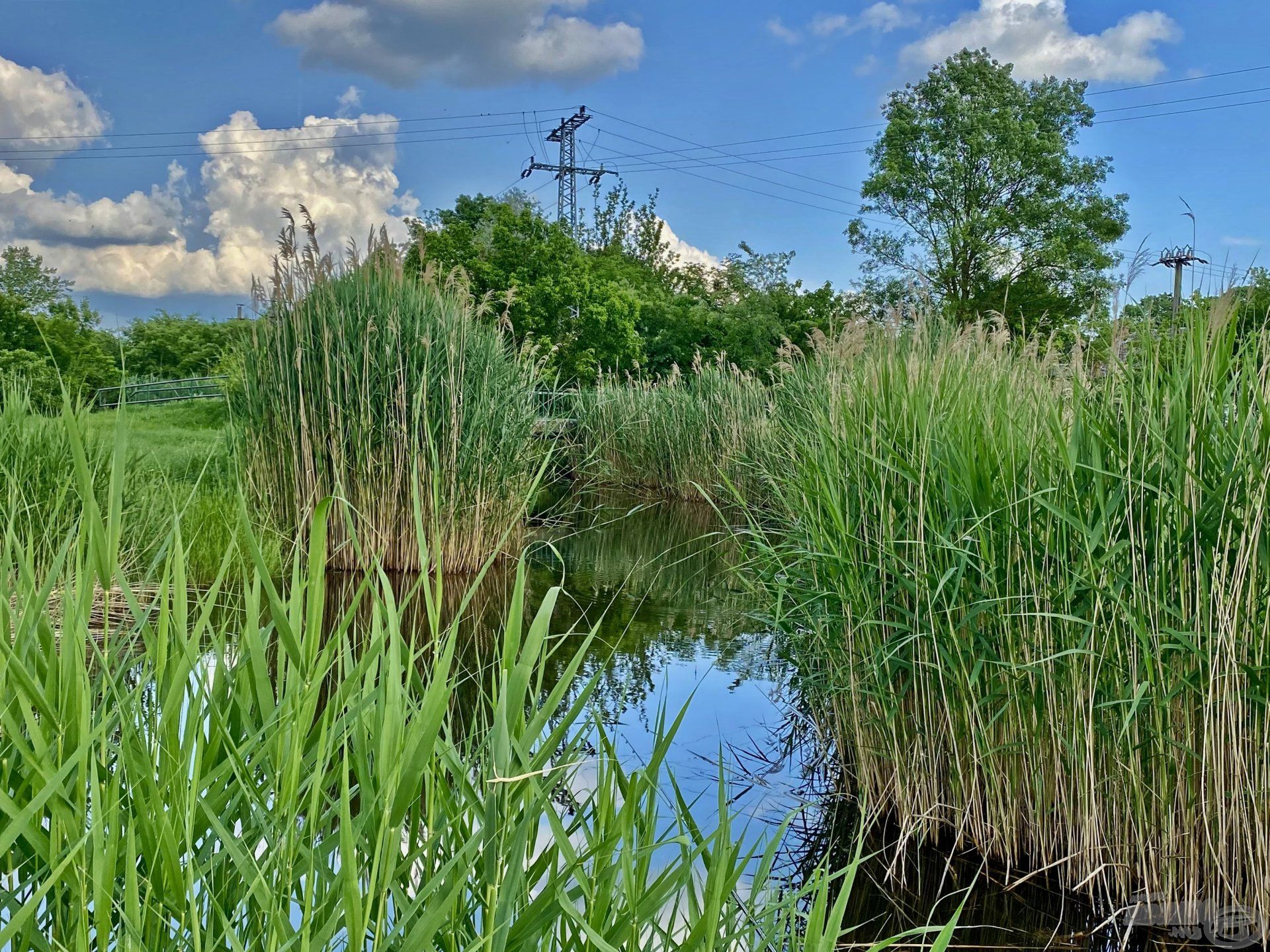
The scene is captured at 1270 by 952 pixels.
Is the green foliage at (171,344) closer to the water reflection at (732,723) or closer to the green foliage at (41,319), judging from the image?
the green foliage at (41,319)

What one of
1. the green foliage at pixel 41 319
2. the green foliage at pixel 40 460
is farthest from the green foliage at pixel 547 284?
the green foliage at pixel 40 460

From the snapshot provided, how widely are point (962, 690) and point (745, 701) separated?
2.00 m

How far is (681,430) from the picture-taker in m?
13.2

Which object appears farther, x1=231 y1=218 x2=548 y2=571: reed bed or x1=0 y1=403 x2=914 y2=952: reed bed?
x1=231 y1=218 x2=548 y2=571: reed bed

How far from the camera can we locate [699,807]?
349cm

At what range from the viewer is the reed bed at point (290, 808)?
4.17 feet

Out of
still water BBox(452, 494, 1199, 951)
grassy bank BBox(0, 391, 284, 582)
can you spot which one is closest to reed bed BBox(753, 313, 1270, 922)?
still water BBox(452, 494, 1199, 951)

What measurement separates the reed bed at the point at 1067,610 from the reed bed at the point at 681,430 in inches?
315

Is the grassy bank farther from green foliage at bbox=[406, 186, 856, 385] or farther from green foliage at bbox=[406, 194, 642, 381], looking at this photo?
green foliage at bbox=[406, 194, 642, 381]

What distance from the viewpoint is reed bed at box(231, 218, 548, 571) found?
679 cm

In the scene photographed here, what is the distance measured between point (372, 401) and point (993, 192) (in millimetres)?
25753

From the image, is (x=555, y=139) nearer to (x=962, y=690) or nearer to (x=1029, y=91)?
(x=1029, y=91)

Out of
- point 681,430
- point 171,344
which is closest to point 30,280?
point 171,344

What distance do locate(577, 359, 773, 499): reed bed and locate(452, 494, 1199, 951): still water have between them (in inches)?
164
